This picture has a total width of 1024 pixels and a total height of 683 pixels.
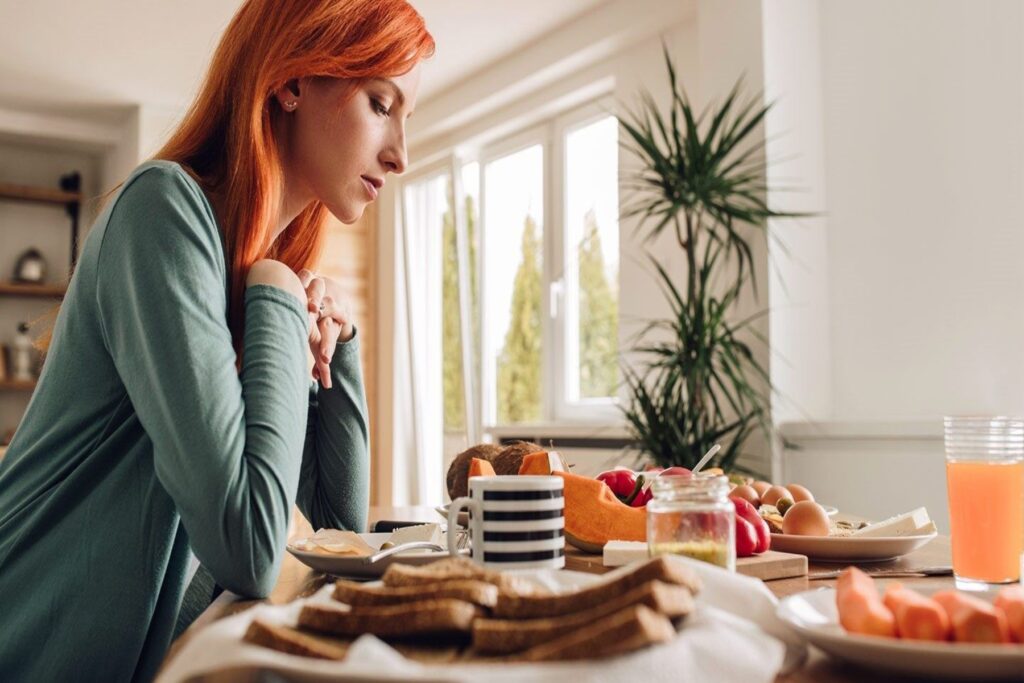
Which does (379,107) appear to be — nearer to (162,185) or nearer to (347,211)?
(347,211)

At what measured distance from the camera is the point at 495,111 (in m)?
5.11

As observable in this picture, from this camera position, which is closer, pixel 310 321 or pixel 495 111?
pixel 310 321

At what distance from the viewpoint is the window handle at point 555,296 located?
4.68m

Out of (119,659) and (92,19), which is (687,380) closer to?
(119,659)

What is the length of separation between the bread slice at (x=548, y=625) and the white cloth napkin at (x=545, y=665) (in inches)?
0.9

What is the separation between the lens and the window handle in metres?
4.68

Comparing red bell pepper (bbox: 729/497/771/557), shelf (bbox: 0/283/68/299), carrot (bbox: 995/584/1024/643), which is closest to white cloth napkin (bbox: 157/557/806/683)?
carrot (bbox: 995/584/1024/643)

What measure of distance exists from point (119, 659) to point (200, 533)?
0.58 feet

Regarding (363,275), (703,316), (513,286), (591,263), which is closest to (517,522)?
(703,316)

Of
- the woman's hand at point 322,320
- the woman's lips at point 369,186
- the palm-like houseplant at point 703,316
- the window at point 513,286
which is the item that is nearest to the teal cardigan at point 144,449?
the woman's hand at point 322,320

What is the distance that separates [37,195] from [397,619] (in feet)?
20.1

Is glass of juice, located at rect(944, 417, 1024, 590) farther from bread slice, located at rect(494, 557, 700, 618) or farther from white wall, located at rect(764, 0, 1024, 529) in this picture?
white wall, located at rect(764, 0, 1024, 529)

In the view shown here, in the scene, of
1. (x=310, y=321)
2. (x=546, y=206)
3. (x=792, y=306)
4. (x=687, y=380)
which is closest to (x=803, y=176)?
(x=792, y=306)

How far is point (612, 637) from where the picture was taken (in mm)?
492
